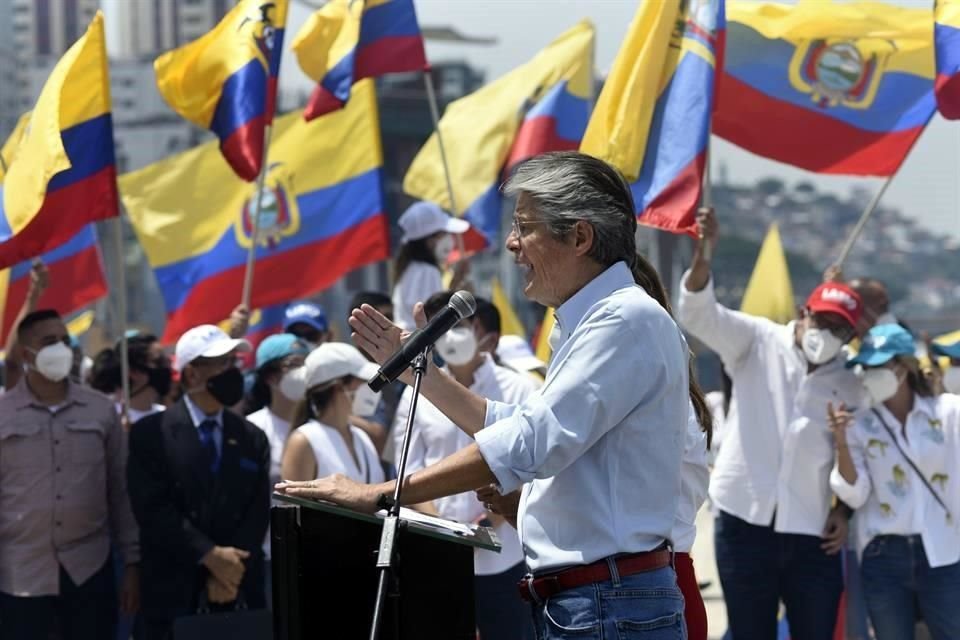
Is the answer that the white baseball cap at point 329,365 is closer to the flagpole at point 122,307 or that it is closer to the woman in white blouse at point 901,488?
the flagpole at point 122,307

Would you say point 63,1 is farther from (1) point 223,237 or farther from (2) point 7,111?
(1) point 223,237

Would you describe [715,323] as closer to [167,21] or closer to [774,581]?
[774,581]

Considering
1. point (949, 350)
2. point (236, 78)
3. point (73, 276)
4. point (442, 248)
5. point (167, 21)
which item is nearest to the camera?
point (949, 350)

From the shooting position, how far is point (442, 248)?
9.83m

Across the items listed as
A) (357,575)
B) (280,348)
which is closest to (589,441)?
(357,575)

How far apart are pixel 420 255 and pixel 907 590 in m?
3.66

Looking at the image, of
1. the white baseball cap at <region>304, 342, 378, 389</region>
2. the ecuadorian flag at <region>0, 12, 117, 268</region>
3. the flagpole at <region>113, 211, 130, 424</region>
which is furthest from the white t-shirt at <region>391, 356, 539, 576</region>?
the ecuadorian flag at <region>0, 12, 117, 268</region>

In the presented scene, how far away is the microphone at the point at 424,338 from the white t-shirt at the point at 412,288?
5.24 meters

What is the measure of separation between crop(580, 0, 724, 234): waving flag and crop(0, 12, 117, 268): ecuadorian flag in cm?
238

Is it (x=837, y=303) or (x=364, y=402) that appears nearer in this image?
(x=837, y=303)

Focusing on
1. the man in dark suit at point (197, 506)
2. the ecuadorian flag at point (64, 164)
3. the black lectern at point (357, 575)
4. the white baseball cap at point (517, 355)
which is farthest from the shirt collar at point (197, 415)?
the black lectern at point (357, 575)

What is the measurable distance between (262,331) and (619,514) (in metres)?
7.57

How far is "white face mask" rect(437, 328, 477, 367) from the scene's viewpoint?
7.16 m

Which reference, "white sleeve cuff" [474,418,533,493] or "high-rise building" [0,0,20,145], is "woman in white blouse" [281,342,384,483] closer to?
"white sleeve cuff" [474,418,533,493]
